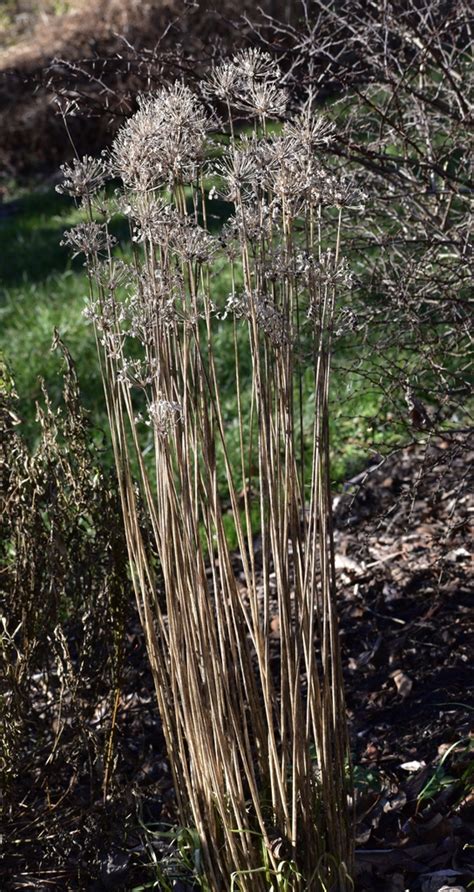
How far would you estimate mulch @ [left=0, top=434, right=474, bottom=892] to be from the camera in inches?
106

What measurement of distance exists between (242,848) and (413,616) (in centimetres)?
141

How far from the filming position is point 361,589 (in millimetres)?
3795

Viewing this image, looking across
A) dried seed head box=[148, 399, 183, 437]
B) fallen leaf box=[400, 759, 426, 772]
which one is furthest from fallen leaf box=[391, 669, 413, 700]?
dried seed head box=[148, 399, 183, 437]

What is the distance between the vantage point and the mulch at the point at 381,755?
106 inches

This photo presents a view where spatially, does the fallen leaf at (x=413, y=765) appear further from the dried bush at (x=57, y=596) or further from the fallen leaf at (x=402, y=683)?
the dried bush at (x=57, y=596)

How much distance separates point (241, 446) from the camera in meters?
2.26

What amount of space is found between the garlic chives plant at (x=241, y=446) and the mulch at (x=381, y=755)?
0.37 meters

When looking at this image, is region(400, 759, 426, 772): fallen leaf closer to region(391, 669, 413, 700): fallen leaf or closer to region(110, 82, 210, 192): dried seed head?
region(391, 669, 413, 700): fallen leaf

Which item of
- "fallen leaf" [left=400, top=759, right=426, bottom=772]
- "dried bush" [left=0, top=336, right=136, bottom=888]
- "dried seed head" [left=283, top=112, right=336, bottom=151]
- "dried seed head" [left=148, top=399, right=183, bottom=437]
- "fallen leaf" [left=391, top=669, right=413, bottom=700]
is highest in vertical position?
"dried seed head" [left=283, top=112, right=336, bottom=151]

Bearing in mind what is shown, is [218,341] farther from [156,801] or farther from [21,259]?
[156,801]

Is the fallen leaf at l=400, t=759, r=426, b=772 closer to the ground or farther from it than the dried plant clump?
closer to the ground

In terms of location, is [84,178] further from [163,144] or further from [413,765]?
[413,765]

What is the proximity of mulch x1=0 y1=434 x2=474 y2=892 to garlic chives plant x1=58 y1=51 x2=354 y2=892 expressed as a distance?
37 centimetres

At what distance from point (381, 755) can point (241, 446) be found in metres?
1.25
